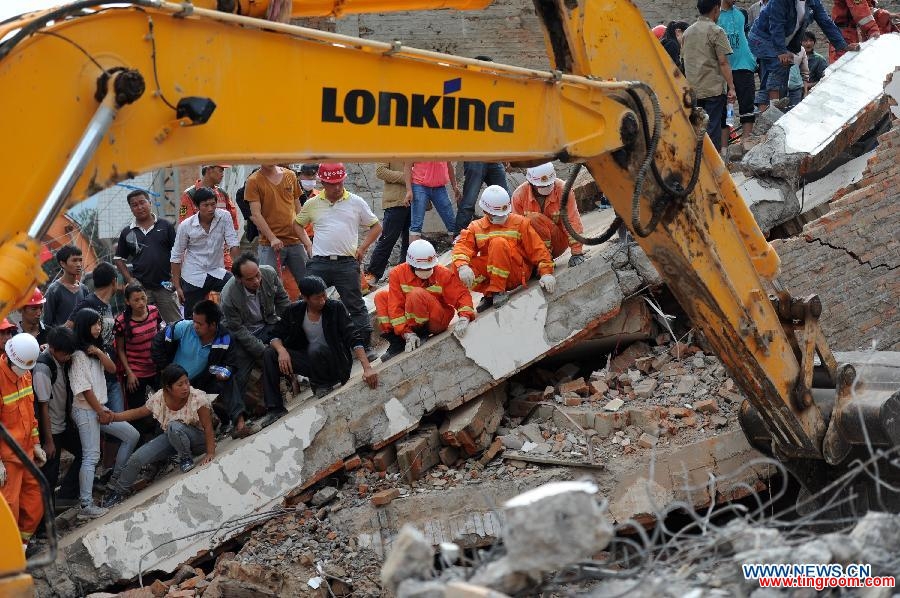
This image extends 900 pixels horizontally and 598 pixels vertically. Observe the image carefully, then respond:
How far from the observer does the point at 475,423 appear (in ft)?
30.2

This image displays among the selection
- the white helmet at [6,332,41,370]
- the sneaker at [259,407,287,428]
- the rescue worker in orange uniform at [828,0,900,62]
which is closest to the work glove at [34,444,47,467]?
the white helmet at [6,332,41,370]

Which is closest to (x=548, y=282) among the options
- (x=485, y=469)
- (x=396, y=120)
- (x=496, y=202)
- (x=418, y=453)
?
(x=496, y=202)

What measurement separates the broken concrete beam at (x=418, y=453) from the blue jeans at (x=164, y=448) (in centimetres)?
158

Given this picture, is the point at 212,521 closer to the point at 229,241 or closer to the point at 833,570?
the point at 229,241

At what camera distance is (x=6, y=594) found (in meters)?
4.27

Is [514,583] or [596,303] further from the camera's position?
[596,303]

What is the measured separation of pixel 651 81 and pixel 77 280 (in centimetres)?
567

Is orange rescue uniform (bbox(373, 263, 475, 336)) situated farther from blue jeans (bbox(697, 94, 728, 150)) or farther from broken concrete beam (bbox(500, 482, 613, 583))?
broken concrete beam (bbox(500, 482, 613, 583))

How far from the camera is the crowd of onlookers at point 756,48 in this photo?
11469mm

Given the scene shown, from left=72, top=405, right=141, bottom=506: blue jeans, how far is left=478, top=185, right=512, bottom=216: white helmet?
330cm

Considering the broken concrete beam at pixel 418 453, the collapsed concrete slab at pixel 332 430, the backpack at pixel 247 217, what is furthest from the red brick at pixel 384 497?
the backpack at pixel 247 217

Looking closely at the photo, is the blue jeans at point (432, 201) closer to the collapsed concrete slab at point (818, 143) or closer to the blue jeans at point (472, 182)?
the blue jeans at point (472, 182)

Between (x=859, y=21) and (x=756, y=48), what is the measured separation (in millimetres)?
1337

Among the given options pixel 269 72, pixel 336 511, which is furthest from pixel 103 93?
pixel 336 511
